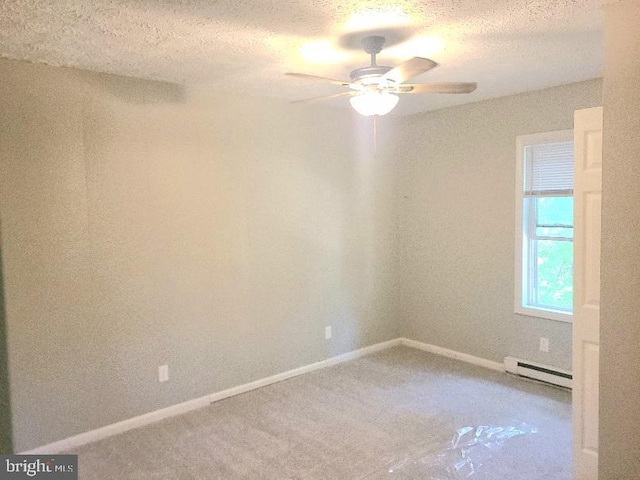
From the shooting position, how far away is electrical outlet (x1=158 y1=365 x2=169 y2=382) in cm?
370

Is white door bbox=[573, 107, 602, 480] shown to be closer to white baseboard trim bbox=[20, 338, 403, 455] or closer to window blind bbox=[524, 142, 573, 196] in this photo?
window blind bbox=[524, 142, 573, 196]

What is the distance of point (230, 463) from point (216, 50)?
7.84ft

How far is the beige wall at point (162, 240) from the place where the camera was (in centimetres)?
311

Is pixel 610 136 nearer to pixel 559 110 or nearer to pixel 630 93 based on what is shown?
pixel 630 93

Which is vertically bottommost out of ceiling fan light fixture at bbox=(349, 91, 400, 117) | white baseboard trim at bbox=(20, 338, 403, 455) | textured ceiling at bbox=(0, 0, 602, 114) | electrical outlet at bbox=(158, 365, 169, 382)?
white baseboard trim at bbox=(20, 338, 403, 455)

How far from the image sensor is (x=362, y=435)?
3369mm

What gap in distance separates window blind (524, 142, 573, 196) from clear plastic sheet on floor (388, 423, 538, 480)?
1.87 m

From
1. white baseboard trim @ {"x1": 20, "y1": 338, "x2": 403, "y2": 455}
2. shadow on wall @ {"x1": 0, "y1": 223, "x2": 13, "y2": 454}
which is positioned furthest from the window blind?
shadow on wall @ {"x1": 0, "y1": 223, "x2": 13, "y2": 454}

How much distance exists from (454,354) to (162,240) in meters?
2.94

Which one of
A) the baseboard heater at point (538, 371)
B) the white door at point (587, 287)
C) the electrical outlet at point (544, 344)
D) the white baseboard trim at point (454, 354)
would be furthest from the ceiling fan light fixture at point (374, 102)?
the white baseboard trim at point (454, 354)

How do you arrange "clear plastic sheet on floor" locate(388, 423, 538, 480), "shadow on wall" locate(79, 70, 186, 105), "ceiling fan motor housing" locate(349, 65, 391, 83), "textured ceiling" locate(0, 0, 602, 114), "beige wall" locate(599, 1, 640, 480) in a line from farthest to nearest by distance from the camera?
"shadow on wall" locate(79, 70, 186, 105) < "clear plastic sheet on floor" locate(388, 423, 538, 480) < "ceiling fan motor housing" locate(349, 65, 391, 83) < "textured ceiling" locate(0, 0, 602, 114) < "beige wall" locate(599, 1, 640, 480)

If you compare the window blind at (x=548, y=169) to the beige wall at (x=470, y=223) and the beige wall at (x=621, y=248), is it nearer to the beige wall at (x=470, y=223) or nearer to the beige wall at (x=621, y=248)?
the beige wall at (x=470, y=223)

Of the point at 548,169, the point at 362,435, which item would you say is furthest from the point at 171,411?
the point at 548,169

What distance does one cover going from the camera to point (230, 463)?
120 inches
